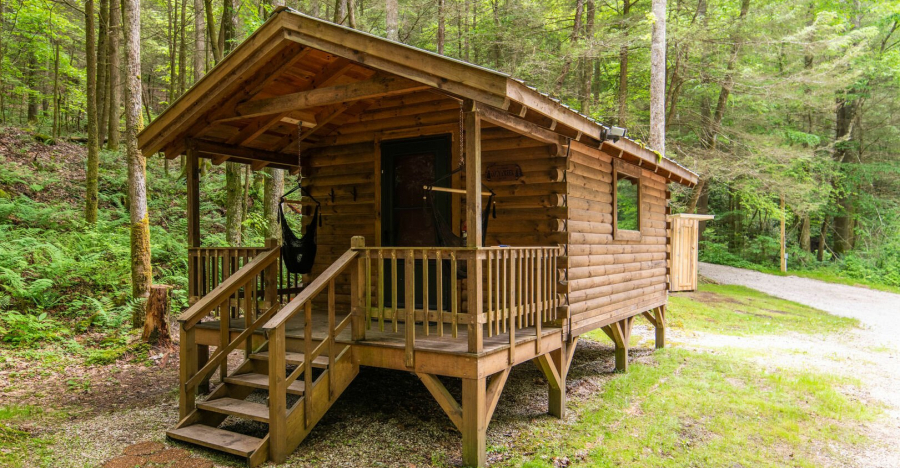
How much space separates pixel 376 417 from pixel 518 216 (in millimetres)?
2716

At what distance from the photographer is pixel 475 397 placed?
4.30m

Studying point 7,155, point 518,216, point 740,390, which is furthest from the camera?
point 7,155


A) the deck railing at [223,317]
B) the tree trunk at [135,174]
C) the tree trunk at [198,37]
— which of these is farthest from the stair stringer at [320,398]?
the tree trunk at [198,37]

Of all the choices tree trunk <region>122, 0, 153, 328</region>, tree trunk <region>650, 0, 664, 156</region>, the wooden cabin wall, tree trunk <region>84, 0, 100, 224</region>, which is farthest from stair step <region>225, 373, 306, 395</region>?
tree trunk <region>650, 0, 664, 156</region>

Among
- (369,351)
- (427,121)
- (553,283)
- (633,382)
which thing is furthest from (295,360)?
(633,382)

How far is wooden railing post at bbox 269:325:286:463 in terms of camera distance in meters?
4.18

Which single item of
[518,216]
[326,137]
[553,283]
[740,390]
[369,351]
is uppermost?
[326,137]

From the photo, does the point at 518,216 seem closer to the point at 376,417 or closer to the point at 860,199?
the point at 376,417

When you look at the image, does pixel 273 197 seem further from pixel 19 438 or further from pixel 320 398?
pixel 320 398

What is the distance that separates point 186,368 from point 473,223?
2981 millimetres

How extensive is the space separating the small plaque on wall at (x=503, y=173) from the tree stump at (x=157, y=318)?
4.71m

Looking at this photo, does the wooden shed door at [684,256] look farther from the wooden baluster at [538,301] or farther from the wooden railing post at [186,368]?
the wooden railing post at [186,368]

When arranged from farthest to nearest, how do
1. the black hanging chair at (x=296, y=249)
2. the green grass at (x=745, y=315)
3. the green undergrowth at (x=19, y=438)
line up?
the green grass at (x=745, y=315) < the black hanging chair at (x=296, y=249) < the green undergrowth at (x=19, y=438)

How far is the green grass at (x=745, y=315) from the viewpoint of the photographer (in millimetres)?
11539
